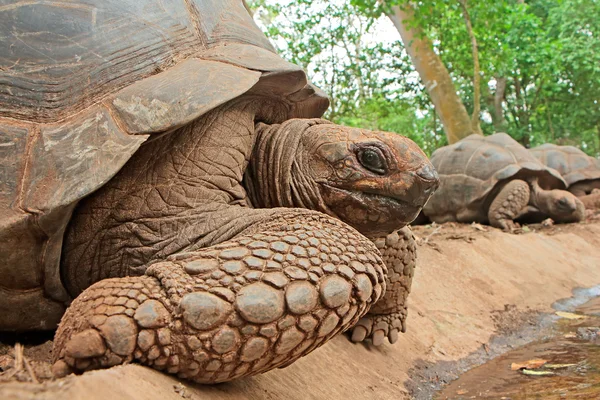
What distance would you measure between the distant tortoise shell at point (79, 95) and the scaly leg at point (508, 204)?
6971 mm

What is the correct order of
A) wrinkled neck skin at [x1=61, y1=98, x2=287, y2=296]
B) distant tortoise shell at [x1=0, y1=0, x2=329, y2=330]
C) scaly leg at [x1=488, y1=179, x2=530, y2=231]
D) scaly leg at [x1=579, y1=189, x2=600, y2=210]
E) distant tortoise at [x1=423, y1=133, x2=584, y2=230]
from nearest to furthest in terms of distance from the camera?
distant tortoise shell at [x1=0, y1=0, x2=329, y2=330]
wrinkled neck skin at [x1=61, y1=98, x2=287, y2=296]
scaly leg at [x1=488, y1=179, x2=530, y2=231]
distant tortoise at [x1=423, y1=133, x2=584, y2=230]
scaly leg at [x1=579, y1=189, x2=600, y2=210]

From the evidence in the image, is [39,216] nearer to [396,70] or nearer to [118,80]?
[118,80]

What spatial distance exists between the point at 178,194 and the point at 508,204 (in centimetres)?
745

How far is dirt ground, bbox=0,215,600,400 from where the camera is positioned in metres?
1.66

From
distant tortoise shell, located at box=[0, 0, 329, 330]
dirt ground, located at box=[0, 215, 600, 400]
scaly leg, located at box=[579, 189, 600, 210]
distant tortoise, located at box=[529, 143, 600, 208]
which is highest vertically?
distant tortoise shell, located at box=[0, 0, 329, 330]

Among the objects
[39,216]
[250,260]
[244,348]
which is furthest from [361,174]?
[39,216]

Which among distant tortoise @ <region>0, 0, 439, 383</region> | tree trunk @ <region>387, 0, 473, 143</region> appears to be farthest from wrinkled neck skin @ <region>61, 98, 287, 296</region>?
tree trunk @ <region>387, 0, 473, 143</region>

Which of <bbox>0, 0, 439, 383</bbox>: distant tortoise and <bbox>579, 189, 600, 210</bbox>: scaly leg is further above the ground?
<bbox>0, 0, 439, 383</bbox>: distant tortoise

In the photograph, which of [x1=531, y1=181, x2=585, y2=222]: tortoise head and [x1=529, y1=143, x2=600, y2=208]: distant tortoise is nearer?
[x1=531, y1=181, x2=585, y2=222]: tortoise head

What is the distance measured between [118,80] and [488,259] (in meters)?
4.63

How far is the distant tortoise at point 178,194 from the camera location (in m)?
1.78

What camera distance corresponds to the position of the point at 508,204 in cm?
900

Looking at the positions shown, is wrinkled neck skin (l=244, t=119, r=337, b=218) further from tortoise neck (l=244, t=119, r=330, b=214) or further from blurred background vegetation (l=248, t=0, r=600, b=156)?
blurred background vegetation (l=248, t=0, r=600, b=156)

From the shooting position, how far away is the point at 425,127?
17.2 m
